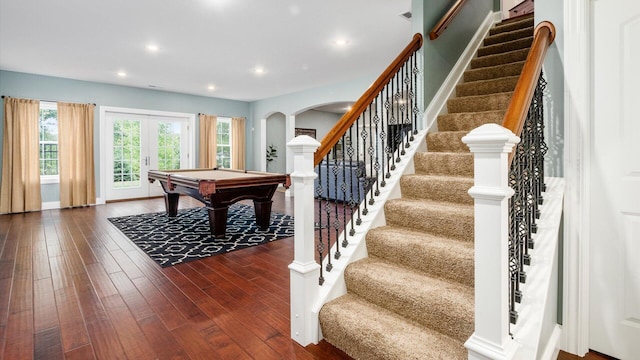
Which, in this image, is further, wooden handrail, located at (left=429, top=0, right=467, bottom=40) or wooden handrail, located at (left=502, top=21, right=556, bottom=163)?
wooden handrail, located at (left=429, top=0, right=467, bottom=40)

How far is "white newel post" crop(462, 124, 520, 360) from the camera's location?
3.84 feet

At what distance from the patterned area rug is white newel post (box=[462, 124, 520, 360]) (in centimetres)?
295

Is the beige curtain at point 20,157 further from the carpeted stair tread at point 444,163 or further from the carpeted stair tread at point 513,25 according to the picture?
the carpeted stair tread at point 513,25

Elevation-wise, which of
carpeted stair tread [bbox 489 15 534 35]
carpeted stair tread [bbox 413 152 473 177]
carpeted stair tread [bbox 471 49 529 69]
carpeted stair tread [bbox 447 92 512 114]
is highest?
carpeted stair tread [bbox 489 15 534 35]

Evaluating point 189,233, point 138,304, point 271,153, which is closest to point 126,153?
point 271,153

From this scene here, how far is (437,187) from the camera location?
7.70 feet

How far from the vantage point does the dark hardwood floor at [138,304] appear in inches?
73.1

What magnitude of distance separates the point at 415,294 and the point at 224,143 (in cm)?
834

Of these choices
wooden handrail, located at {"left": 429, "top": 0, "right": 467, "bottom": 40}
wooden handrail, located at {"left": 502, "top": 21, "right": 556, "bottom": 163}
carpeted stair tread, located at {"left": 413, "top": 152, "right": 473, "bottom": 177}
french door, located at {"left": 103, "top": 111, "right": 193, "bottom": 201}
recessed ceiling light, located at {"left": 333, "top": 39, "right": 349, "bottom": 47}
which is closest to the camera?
wooden handrail, located at {"left": 502, "top": 21, "right": 556, "bottom": 163}

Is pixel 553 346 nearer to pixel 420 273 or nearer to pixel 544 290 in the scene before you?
pixel 544 290

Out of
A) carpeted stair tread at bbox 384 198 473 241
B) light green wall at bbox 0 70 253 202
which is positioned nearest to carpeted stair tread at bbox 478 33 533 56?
carpeted stair tread at bbox 384 198 473 241

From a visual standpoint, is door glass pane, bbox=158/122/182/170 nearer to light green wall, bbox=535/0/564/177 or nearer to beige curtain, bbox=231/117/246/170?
beige curtain, bbox=231/117/246/170

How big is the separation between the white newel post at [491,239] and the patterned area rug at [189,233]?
116 inches

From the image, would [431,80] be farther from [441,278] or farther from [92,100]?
[92,100]
